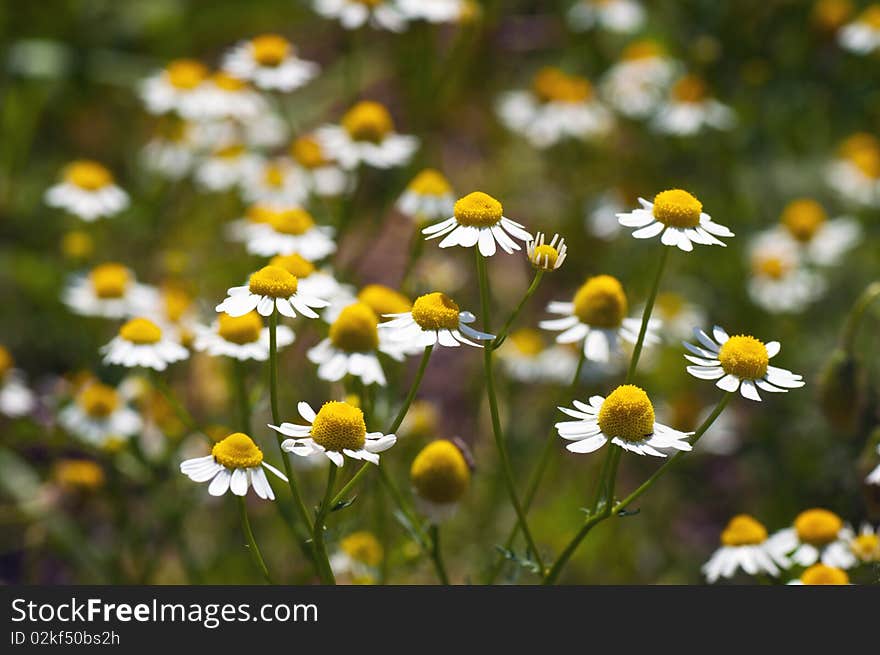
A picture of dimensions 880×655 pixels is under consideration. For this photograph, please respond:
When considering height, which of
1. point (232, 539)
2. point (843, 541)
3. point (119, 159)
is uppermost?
point (119, 159)

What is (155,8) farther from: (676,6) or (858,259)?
(858,259)

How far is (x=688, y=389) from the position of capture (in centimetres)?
363

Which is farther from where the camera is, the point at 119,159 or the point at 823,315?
the point at 119,159

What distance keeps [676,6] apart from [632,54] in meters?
0.23

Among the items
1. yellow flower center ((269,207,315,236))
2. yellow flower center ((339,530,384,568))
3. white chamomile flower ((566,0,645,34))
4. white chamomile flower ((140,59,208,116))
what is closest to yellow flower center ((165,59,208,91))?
white chamomile flower ((140,59,208,116))

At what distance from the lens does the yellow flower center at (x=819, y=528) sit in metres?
2.03

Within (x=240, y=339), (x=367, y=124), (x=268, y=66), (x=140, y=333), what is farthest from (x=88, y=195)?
(x=240, y=339)

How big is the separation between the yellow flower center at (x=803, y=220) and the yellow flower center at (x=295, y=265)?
6.72 ft

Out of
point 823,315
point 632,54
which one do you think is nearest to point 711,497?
point 823,315

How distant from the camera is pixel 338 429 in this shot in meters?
1.61

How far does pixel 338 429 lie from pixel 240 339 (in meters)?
0.56

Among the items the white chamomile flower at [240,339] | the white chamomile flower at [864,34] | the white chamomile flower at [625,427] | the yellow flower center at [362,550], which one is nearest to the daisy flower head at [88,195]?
the white chamomile flower at [240,339]

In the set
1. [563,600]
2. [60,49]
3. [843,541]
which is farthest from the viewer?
[60,49]

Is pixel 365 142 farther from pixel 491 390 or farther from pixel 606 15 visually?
pixel 606 15
